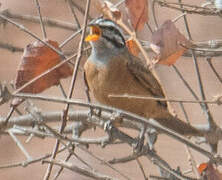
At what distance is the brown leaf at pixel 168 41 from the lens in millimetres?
2691

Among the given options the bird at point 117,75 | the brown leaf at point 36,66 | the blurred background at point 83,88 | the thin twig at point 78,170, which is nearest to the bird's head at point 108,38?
the bird at point 117,75

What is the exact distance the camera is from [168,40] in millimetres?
2740

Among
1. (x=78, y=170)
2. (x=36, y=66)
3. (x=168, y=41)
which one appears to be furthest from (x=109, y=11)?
(x=78, y=170)

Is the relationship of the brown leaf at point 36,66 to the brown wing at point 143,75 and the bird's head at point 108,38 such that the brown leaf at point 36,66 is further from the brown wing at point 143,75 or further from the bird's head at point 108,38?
the brown wing at point 143,75

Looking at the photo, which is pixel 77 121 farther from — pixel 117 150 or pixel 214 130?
pixel 117 150

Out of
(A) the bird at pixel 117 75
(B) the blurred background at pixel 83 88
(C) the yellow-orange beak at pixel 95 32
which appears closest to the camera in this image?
(C) the yellow-orange beak at pixel 95 32

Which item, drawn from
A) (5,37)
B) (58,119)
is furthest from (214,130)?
(5,37)

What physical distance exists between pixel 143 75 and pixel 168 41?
61 centimetres

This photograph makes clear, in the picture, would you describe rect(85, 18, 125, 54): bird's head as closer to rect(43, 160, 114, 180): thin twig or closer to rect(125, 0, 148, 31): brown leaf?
rect(125, 0, 148, 31): brown leaf

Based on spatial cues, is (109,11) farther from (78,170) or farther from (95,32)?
(78,170)

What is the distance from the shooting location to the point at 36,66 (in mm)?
2699

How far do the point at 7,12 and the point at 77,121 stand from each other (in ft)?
3.51

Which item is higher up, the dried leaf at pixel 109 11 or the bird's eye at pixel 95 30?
the dried leaf at pixel 109 11

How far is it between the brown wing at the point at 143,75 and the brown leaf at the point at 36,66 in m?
0.63
